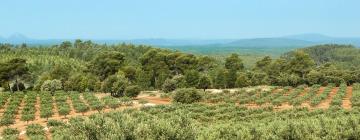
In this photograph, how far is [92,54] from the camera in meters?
126

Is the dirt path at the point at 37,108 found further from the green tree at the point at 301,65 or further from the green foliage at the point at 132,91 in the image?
the green tree at the point at 301,65

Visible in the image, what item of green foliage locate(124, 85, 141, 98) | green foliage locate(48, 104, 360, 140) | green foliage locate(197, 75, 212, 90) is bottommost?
green foliage locate(197, 75, 212, 90)

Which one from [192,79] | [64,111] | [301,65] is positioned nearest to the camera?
[64,111]

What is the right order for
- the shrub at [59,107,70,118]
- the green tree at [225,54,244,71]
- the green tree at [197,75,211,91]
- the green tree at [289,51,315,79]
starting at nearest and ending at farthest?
1. the shrub at [59,107,70,118]
2. the green tree at [197,75,211,91]
3. the green tree at [289,51,315,79]
4. the green tree at [225,54,244,71]

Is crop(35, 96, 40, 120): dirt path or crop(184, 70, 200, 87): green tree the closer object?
crop(35, 96, 40, 120): dirt path

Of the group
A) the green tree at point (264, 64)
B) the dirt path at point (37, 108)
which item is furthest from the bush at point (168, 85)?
the green tree at point (264, 64)

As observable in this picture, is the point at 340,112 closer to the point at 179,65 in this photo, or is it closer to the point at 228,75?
the point at 228,75

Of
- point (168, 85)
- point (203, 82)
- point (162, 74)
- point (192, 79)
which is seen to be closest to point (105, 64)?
point (162, 74)

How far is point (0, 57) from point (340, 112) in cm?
8599

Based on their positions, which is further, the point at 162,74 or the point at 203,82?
the point at 162,74

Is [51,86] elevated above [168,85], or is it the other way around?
[168,85]

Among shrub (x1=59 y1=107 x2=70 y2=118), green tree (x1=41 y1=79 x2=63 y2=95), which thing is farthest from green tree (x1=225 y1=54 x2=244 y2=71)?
shrub (x1=59 y1=107 x2=70 y2=118)

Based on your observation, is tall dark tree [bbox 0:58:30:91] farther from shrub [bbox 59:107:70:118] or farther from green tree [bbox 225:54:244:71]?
green tree [bbox 225:54:244:71]

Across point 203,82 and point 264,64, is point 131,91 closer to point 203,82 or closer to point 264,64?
point 203,82
